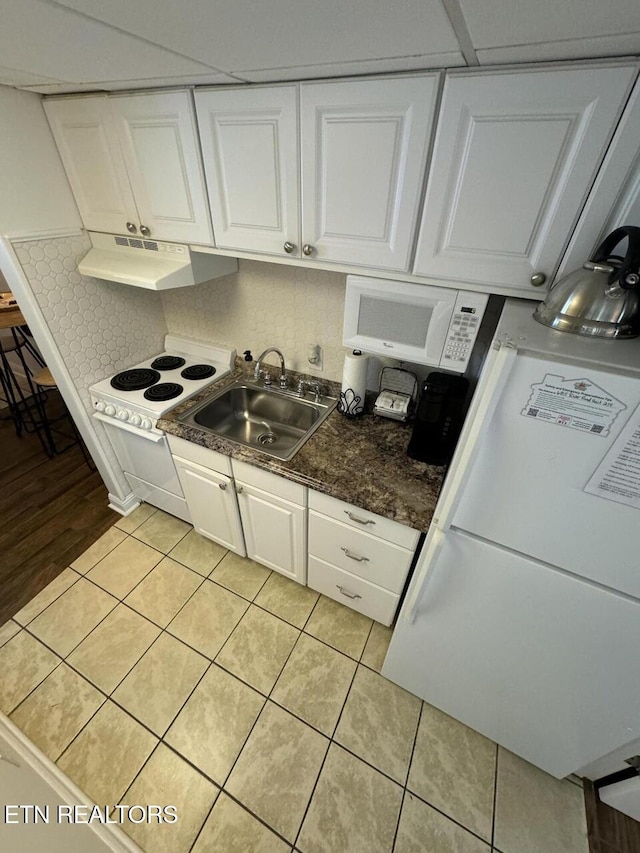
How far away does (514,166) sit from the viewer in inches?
34.8

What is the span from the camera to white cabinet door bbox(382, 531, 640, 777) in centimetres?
92

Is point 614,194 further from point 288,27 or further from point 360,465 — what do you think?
point 360,465

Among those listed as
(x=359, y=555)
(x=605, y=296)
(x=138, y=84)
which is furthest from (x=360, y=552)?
(x=138, y=84)

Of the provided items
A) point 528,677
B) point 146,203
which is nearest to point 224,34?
point 146,203

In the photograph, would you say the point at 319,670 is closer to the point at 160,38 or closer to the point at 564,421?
the point at 564,421

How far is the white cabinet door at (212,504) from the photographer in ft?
5.39

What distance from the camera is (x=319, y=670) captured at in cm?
156

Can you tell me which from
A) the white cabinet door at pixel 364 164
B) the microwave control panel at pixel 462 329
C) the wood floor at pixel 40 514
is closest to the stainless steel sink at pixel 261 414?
the microwave control panel at pixel 462 329

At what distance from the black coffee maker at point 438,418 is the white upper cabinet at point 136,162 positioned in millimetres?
1064

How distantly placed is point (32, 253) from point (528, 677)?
2468 millimetres

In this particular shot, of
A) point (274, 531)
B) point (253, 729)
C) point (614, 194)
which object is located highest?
point (614, 194)

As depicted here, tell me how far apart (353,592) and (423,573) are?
67 cm

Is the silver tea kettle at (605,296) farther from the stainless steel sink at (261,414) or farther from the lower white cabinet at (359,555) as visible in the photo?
the stainless steel sink at (261,414)

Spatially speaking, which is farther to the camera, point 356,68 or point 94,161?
point 94,161
